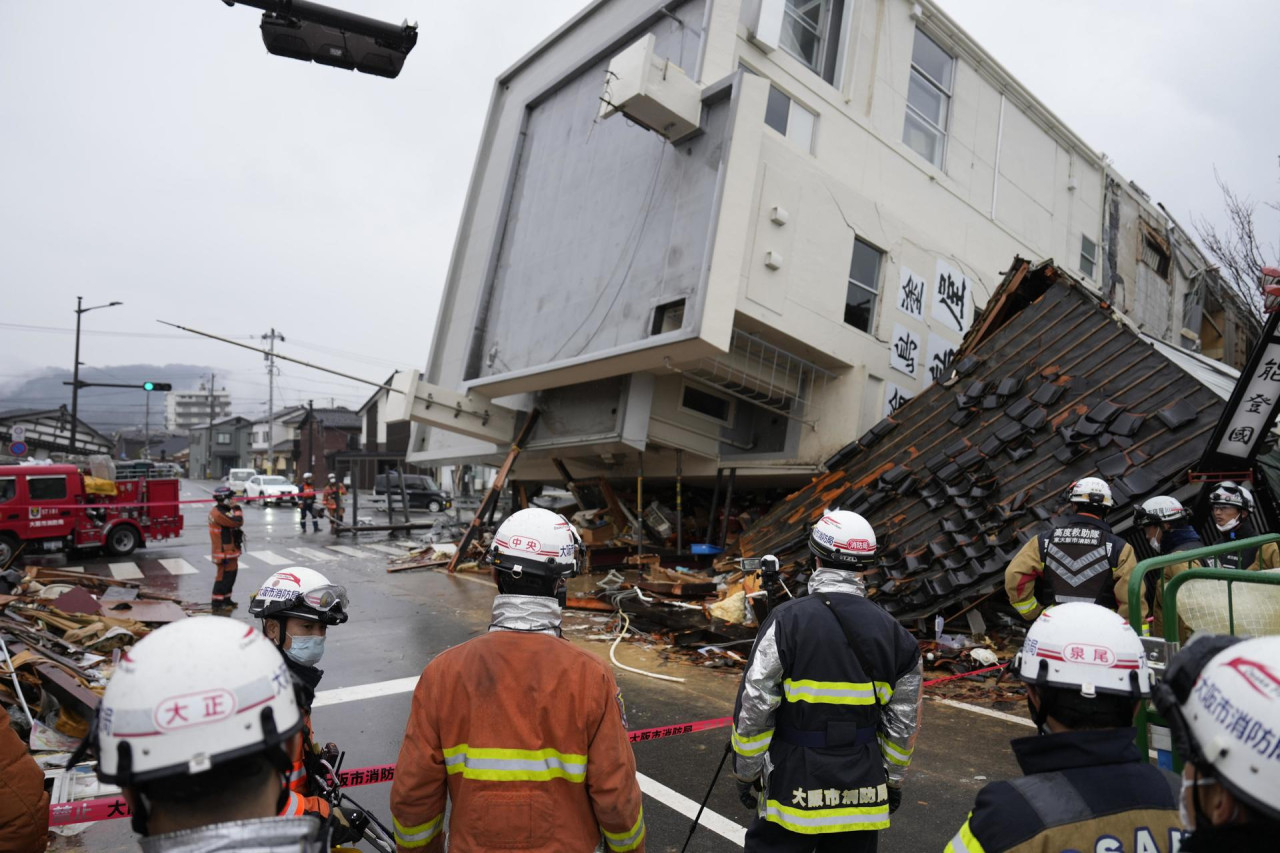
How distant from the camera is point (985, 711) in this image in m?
6.45

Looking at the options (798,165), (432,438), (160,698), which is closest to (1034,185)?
(798,165)

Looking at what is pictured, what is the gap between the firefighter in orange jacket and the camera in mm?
2186

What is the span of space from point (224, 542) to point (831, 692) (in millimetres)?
10345

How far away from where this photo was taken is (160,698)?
1376 millimetres

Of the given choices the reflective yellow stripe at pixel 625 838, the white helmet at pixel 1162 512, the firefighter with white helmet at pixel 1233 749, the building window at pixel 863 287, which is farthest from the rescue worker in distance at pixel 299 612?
the building window at pixel 863 287

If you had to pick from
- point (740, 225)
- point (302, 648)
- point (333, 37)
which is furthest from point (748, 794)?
point (740, 225)

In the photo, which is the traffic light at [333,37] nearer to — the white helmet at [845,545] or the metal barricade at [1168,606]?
the white helmet at [845,545]

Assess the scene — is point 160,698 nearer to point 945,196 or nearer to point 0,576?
point 0,576

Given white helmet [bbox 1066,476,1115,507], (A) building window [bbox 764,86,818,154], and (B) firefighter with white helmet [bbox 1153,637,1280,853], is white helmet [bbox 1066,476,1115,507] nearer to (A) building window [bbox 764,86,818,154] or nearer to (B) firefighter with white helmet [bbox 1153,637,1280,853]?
(B) firefighter with white helmet [bbox 1153,637,1280,853]

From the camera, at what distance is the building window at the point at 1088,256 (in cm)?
1917

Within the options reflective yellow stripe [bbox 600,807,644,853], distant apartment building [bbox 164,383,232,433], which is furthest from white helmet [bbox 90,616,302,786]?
distant apartment building [bbox 164,383,232,433]

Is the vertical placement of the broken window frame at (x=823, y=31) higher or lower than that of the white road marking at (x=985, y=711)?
higher

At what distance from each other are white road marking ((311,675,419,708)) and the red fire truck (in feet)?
38.0

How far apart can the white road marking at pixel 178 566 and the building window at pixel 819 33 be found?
1551 cm
